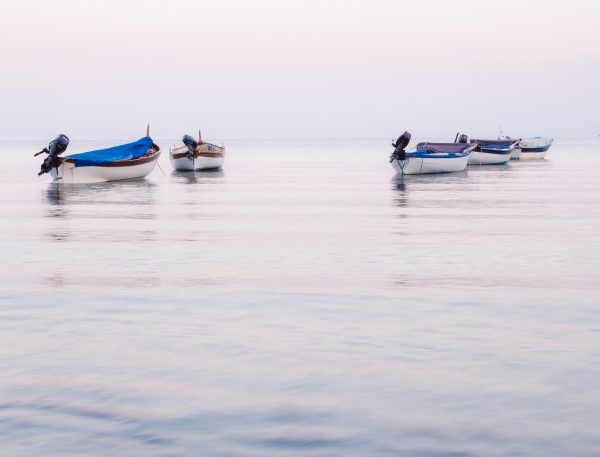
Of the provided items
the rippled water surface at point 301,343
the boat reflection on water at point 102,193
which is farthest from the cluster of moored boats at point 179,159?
the rippled water surface at point 301,343

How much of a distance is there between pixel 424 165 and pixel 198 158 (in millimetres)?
17208

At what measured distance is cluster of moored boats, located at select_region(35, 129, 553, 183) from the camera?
1859 inches

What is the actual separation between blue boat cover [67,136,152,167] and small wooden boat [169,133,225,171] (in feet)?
31.9

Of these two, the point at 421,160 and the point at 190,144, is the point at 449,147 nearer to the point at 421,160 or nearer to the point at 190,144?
the point at 421,160

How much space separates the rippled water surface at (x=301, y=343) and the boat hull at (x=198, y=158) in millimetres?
41434

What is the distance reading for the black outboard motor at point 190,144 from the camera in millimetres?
61719

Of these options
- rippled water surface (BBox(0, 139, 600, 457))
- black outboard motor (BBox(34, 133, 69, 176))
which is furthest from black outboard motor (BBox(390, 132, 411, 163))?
rippled water surface (BBox(0, 139, 600, 457))

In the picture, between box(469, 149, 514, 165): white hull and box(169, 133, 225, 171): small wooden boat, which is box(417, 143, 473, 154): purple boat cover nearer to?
box(469, 149, 514, 165): white hull

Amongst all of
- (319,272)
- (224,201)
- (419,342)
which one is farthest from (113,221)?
(419,342)

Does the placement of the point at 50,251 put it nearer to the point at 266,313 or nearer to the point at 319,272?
the point at 319,272

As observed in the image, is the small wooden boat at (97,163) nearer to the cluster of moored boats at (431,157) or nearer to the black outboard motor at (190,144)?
the black outboard motor at (190,144)

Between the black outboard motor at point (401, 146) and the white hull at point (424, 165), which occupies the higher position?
the black outboard motor at point (401, 146)

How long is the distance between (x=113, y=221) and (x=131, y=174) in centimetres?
2604

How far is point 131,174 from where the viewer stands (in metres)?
51.7
